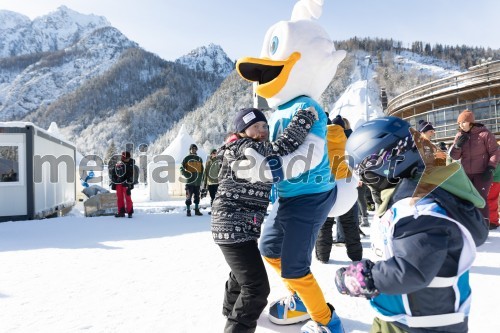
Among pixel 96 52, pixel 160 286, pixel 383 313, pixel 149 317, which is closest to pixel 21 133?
pixel 160 286

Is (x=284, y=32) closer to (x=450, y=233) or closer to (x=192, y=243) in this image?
(x=450, y=233)

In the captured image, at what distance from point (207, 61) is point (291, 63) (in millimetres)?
194707

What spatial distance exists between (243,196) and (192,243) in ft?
11.6

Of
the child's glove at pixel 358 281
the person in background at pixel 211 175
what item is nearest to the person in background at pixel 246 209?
the child's glove at pixel 358 281

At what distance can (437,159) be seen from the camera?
1269 mm

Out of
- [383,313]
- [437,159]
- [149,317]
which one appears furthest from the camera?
[149,317]

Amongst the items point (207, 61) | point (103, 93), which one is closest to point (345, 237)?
point (103, 93)

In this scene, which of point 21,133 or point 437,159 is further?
point 21,133

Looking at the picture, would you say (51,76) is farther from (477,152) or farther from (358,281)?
(358,281)

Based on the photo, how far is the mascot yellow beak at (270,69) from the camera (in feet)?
7.53

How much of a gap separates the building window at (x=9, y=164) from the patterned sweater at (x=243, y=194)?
8.62 m

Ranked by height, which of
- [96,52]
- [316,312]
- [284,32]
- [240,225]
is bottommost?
[316,312]

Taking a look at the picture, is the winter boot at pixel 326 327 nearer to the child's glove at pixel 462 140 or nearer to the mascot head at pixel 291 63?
the mascot head at pixel 291 63

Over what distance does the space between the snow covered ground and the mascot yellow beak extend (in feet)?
5.32
